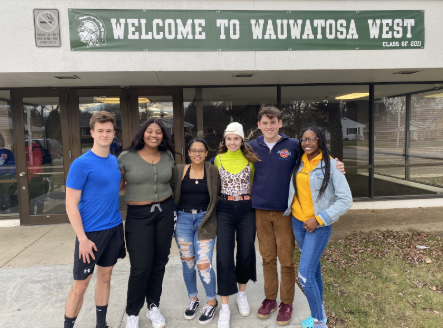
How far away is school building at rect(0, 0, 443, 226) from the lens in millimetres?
4477

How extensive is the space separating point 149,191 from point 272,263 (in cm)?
132

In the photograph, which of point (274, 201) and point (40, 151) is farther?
point (40, 151)

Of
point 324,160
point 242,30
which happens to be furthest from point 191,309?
point 242,30

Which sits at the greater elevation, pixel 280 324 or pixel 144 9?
pixel 144 9

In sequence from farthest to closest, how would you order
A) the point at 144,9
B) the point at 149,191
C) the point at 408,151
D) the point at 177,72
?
the point at 408,151
the point at 177,72
the point at 144,9
the point at 149,191

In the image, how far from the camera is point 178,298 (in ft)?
10.6

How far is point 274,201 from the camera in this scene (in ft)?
8.77

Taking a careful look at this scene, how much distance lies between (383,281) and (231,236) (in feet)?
6.83

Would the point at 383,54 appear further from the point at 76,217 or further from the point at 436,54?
the point at 76,217

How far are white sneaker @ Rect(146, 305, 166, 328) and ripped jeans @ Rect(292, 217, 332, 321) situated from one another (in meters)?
1.32

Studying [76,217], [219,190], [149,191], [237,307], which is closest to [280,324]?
[237,307]

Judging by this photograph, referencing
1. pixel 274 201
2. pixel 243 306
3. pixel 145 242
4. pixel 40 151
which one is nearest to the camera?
pixel 145 242

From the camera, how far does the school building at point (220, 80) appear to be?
14.7 ft

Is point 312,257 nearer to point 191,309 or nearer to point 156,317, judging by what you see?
point 191,309
